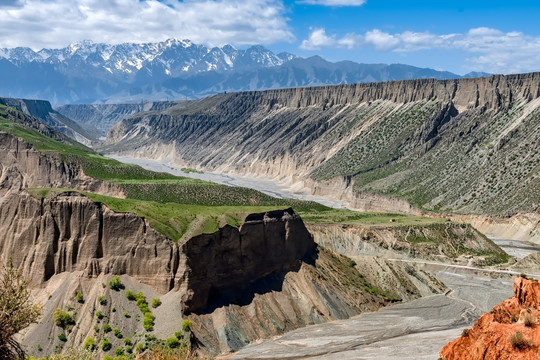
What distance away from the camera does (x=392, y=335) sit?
212 ft

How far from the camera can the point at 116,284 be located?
59.2 meters

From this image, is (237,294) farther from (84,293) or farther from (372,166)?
(372,166)

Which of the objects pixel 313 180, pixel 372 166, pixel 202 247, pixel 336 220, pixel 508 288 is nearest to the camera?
pixel 202 247

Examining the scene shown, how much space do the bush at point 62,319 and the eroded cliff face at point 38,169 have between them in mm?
63678

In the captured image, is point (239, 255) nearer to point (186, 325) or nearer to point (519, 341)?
point (186, 325)

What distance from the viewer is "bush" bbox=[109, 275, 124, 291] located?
59.1m

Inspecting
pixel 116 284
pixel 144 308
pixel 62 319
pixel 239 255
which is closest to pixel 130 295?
pixel 116 284

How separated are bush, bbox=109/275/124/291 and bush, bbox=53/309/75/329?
4575 millimetres

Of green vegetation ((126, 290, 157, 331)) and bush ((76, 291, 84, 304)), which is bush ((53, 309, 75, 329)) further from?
green vegetation ((126, 290, 157, 331))

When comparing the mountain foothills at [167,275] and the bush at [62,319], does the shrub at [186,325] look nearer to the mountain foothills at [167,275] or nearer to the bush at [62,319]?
the mountain foothills at [167,275]

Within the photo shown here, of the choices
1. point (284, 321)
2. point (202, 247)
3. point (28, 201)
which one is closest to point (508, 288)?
point (284, 321)

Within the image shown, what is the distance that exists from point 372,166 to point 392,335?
115250mm

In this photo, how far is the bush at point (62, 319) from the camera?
5566 centimetres

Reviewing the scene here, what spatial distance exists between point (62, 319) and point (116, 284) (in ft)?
18.3
